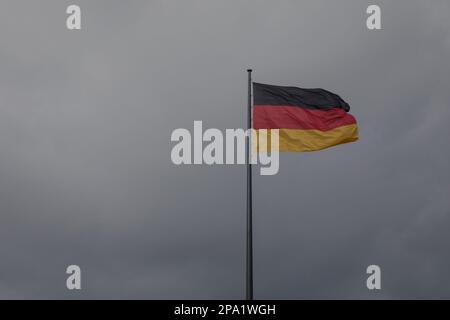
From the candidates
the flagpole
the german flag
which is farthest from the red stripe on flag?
the flagpole

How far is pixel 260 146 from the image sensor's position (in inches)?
1305

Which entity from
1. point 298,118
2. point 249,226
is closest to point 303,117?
point 298,118

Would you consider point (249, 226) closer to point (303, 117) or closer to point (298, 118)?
point (298, 118)

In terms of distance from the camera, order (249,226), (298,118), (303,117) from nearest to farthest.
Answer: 1. (249,226)
2. (298,118)
3. (303,117)

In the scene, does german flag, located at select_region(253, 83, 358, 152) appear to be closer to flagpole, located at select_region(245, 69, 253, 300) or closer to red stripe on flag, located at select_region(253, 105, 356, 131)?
red stripe on flag, located at select_region(253, 105, 356, 131)

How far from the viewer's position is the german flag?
34.4 m

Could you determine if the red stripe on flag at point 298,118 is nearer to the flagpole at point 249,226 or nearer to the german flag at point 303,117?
the german flag at point 303,117

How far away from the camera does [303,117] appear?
3538 cm

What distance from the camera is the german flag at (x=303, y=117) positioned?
113 ft

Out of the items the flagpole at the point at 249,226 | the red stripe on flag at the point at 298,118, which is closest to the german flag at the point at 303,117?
the red stripe on flag at the point at 298,118

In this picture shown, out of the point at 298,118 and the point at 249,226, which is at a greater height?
the point at 298,118
